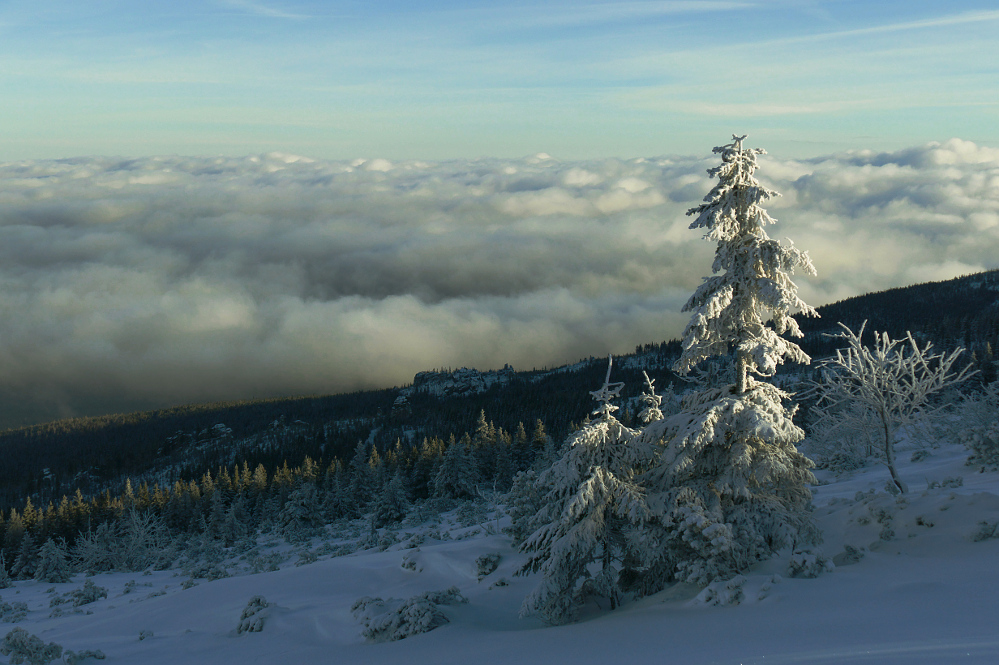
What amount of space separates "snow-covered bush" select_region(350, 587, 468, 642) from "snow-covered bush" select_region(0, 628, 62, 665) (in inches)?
307

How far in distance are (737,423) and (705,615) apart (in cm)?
435

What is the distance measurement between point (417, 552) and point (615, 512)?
610 inches

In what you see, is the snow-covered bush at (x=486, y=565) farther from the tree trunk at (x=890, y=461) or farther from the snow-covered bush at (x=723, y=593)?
the tree trunk at (x=890, y=461)

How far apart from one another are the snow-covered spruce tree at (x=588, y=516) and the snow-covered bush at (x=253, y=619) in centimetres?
885

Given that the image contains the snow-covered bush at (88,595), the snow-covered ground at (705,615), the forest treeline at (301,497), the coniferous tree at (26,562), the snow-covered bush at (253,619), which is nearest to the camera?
the snow-covered ground at (705,615)

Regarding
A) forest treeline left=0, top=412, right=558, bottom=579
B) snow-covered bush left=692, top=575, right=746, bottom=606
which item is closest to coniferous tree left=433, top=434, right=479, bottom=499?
forest treeline left=0, top=412, right=558, bottom=579

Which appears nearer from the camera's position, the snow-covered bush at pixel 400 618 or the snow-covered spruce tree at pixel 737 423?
the snow-covered spruce tree at pixel 737 423

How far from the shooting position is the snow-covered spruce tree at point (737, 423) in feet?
46.5

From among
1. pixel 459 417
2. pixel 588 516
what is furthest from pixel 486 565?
pixel 459 417

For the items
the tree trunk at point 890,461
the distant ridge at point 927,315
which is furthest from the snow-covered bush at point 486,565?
the distant ridge at point 927,315

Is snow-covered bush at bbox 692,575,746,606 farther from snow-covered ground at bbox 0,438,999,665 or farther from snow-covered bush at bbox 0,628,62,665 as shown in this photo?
snow-covered bush at bbox 0,628,62,665

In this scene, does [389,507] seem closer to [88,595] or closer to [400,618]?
[88,595]

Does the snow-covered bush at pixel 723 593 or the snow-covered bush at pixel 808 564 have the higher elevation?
the snow-covered bush at pixel 808 564

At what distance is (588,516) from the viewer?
52.2 ft
